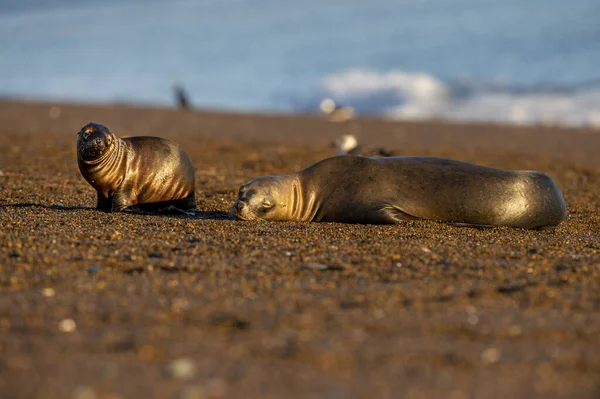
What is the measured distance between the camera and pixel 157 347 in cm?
299

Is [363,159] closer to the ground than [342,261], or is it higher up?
higher up

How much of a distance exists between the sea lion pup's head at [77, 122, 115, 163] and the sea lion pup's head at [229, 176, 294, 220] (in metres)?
1.03

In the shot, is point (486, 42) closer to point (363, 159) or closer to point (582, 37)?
point (582, 37)

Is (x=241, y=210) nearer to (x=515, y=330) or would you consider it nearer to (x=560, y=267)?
(x=560, y=267)

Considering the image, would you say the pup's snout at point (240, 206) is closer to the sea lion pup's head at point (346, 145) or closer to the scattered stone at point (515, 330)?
the scattered stone at point (515, 330)

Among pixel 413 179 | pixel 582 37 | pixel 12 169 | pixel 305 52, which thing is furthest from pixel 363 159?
pixel 305 52

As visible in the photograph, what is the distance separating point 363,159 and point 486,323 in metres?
3.34

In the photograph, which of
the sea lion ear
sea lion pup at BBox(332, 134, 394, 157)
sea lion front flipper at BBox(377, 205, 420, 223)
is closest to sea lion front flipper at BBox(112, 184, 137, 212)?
the sea lion ear

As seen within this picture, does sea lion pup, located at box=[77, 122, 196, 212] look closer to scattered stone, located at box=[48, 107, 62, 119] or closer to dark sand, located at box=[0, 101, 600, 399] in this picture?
→ dark sand, located at box=[0, 101, 600, 399]

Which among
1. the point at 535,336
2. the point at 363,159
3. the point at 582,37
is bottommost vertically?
the point at 535,336

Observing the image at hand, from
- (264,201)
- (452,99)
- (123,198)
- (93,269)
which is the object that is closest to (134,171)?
(123,198)

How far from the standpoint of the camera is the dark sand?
2.72 m

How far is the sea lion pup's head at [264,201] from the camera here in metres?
6.16

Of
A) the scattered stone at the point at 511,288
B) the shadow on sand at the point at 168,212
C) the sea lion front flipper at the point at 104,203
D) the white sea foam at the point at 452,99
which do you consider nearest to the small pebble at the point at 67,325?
the scattered stone at the point at 511,288
